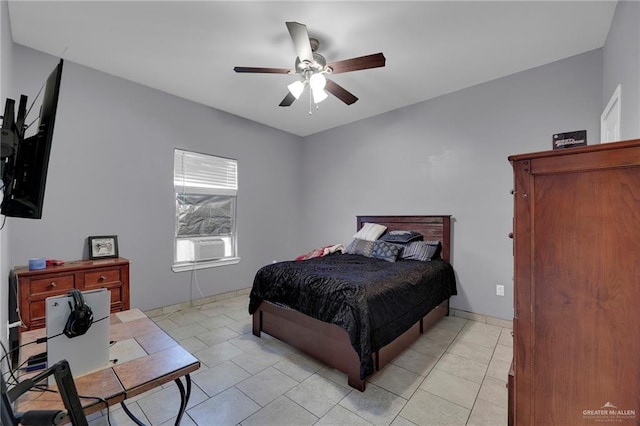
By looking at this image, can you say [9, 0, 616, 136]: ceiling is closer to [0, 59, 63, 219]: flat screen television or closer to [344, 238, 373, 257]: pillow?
[0, 59, 63, 219]: flat screen television

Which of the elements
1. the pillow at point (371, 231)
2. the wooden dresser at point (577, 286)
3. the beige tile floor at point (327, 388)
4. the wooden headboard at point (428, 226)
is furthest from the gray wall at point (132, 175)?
the wooden dresser at point (577, 286)

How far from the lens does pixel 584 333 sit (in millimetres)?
983

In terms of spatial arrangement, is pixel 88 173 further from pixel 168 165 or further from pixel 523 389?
pixel 523 389

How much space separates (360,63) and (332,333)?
2167mm

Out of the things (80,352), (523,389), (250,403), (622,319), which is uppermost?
(622,319)

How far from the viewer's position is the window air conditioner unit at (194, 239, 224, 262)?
3.78 meters

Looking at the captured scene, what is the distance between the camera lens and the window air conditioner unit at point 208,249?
378 centimetres

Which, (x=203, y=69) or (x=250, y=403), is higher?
(x=203, y=69)

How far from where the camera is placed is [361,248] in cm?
375

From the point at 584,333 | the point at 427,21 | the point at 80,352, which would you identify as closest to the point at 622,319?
the point at 584,333

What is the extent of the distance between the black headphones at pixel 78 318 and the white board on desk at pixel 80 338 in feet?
0.04

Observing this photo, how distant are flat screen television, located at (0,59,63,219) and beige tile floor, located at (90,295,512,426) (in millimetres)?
1454

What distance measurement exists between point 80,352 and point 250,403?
1224 mm

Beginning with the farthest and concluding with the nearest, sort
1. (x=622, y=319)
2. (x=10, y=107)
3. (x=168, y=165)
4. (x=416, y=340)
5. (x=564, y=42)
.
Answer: (x=168, y=165)
(x=416, y=340)
(x=564, y=42)
(x=10, y=107)
(x=622, y=319)
